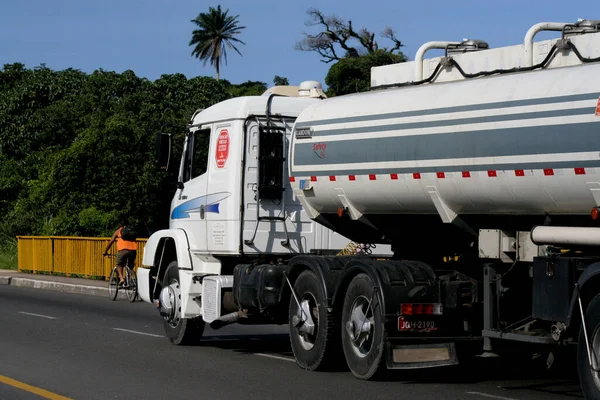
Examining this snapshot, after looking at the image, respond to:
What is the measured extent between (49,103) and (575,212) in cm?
4166

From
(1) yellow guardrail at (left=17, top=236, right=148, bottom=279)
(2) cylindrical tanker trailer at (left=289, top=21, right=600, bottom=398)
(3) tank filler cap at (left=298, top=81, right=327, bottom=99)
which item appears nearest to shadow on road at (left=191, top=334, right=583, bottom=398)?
(2) cylindrical tanker trailer at (left=289, top=21, right=600, bottom=398)

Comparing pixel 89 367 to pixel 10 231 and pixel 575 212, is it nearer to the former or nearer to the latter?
pixel 575 212

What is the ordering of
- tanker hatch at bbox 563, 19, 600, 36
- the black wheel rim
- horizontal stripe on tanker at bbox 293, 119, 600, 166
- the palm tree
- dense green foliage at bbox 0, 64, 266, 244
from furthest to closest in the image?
the palm tree
dense green foliage at bbox 0, 64, 266, 244
the black wheel rim
tanker hatch at bbox 563, 19, 600, 36
horizontal stripe on tanker at bbox 293, 119, 600, 166

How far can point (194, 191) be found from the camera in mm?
15133

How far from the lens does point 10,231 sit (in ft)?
140

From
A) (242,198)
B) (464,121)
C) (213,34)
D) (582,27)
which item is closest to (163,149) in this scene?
(242,198)

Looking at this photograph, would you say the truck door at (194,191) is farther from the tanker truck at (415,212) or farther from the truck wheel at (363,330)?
the truck wheel at (363,330)

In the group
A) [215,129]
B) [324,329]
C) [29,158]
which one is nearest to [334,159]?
[324,329]

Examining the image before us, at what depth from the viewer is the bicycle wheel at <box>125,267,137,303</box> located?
25.0m

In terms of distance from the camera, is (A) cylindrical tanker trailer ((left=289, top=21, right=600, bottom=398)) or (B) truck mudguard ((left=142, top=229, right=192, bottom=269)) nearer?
(A) cylindrical tanker trailer ((left=289, top=21, right=600, bottom=398))

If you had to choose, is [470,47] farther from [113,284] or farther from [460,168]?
[113,284]

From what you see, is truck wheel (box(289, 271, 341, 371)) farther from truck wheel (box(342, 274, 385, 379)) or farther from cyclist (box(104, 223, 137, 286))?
cyclist (box(104, 223, 137, 286))

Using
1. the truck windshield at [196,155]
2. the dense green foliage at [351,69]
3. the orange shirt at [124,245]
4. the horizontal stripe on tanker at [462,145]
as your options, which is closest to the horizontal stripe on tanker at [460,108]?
the horizontal stripe on tanker at [462,145]

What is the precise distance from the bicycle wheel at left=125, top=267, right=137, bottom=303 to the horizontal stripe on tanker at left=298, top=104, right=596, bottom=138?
13.2 meters
